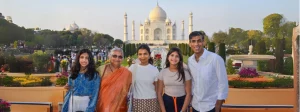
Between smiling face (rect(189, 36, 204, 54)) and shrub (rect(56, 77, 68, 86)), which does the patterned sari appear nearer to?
smiling face (rect(189, 36, 204, 54))

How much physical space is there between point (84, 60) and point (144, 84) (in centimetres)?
57

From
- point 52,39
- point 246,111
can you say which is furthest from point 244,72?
point 52,39

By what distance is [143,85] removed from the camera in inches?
121

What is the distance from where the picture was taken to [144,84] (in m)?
3.07

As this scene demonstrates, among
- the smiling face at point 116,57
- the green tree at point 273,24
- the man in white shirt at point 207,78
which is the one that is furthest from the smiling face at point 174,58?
the green tree at point 273,24

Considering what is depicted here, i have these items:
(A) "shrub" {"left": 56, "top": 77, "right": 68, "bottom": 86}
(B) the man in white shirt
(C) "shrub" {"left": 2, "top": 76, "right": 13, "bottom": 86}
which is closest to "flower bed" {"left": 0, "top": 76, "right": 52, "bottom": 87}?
(C) "shrub" {"left": 2, "top": 76, "right": 13, "bottom": 86}

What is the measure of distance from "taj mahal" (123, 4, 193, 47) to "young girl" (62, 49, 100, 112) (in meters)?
54.0

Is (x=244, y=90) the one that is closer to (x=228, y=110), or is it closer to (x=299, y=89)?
(x=228, y=110)

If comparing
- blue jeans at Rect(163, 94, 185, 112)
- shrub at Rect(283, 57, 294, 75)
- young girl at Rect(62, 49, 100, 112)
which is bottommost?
shrub at Rect(283, 57, 294, 75)

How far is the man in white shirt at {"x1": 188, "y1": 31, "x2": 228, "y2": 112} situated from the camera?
2.67 metres

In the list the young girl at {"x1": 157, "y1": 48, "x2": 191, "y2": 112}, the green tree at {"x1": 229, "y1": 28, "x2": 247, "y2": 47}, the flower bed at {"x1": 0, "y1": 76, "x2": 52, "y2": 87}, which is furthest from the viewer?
the green tree at {"x1": 229, "y1": 28, "x2": 247, "y2": 47}

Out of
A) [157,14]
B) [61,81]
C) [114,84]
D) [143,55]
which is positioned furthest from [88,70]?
[157,14]

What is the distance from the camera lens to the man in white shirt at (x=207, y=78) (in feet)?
8.77

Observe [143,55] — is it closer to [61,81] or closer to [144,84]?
[144,84]
